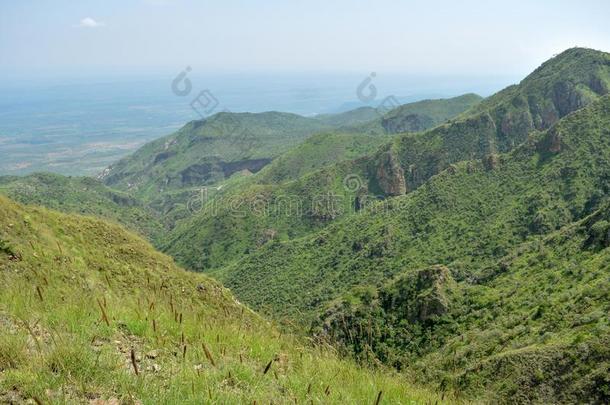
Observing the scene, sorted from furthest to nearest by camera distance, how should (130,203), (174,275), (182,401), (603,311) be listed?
1. (130,203)
2. (174,275)
3. (603,311)
4. (182,401)

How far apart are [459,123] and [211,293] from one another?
100471 millimetres

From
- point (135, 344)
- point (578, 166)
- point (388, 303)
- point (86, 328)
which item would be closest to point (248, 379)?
point (135, 344)

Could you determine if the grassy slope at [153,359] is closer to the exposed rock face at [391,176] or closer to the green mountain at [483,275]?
the green mountain at [483,275]

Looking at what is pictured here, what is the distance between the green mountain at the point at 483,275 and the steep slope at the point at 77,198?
64.4 metres

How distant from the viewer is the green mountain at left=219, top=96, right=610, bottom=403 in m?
14.0

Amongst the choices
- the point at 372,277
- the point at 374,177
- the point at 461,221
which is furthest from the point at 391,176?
the point at 372,277

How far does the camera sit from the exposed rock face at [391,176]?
345 feet

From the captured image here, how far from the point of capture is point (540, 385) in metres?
13.1

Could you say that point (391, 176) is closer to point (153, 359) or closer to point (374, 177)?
point (374, 177)

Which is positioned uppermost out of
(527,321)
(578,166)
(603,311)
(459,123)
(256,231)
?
(459,123)

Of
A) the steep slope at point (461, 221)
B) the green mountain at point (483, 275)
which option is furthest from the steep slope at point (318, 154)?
the steep slope at point (461, 221)

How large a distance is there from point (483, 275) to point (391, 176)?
6672 centimetres

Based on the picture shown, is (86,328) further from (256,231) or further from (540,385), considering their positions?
(256,231)

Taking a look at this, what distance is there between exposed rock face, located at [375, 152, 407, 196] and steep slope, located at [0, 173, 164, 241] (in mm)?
72593
